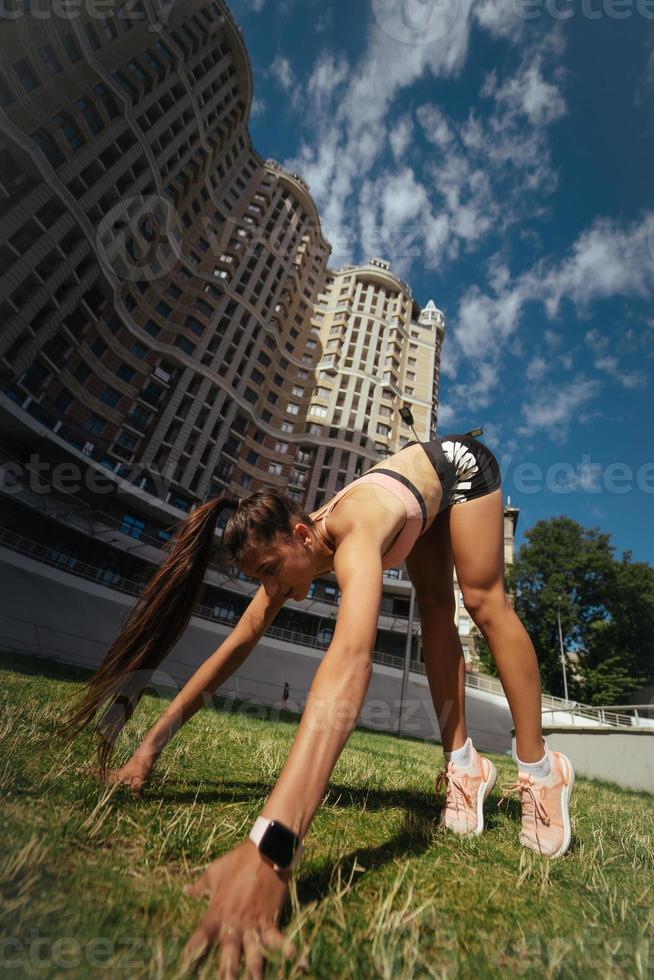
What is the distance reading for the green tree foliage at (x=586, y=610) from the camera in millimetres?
29922

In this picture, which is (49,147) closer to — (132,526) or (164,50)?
(164,50)

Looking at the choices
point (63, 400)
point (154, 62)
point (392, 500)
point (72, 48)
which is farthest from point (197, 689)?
point (154, 62)

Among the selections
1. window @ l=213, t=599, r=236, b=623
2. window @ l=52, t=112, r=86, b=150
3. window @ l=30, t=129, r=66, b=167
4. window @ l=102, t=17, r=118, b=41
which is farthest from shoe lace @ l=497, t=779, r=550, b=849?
window @ l=102, t=17, r=118, b=41

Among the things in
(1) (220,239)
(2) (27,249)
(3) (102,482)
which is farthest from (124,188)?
(3) (102,482)

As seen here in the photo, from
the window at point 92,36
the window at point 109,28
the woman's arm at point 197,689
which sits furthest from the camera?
the window at point 109,28

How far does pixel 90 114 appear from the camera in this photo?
92.0 feet

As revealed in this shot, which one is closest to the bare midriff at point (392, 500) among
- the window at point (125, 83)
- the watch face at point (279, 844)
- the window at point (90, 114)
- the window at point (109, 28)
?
the watch face at point (279, 844)

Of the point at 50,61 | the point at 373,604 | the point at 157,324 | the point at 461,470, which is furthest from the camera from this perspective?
the point at 157,324

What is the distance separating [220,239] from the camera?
150 feet

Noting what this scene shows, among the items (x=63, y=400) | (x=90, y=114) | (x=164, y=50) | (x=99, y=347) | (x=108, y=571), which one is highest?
(x=164, y=50)

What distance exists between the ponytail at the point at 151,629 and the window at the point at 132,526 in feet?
109

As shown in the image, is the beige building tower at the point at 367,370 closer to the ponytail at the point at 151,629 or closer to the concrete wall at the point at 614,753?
the concrete wall at the point at 614,753

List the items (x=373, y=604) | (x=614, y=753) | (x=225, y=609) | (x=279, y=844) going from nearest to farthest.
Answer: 1. (x=279, y=844)
2. (x=373, y=604)
3. (x=614, y=753)
4. (x=225, y=609)

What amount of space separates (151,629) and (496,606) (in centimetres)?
178
